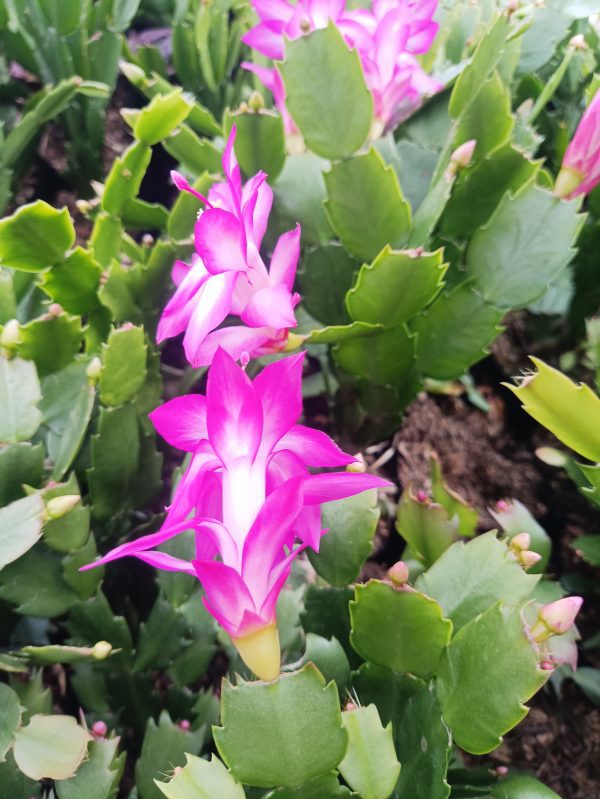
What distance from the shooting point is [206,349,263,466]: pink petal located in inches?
18.8

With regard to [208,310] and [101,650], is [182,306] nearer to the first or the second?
[208,310]

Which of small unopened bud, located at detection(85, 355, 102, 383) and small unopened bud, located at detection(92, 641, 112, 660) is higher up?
small unopened bud, located at detection(85, 355, 102, 383)

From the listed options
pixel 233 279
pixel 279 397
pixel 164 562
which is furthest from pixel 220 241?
pixel 164 562

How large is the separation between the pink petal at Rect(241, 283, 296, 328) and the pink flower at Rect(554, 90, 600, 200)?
1.25 feet

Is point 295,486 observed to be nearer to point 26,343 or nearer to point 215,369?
point 215,369

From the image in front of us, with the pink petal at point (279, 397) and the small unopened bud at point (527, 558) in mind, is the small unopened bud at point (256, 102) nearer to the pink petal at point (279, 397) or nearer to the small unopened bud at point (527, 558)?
the pink petal at point (279, 397)

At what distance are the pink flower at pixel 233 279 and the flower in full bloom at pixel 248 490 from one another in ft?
0.21

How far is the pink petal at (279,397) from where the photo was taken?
498mm

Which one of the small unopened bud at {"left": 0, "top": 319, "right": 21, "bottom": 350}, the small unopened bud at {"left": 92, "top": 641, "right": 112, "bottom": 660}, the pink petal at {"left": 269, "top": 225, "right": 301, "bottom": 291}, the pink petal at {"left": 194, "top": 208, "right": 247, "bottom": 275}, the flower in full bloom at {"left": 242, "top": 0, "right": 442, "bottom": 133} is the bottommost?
the small unopened bud at {"left": 92, "top": 641, "right": 112, "bottom": 660}

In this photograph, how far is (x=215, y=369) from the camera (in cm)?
48

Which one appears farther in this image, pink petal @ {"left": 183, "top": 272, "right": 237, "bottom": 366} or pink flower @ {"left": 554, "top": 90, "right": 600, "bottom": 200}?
pink flower @ {"left": 554, "top": 90, "right": 600, "bottom": 200}

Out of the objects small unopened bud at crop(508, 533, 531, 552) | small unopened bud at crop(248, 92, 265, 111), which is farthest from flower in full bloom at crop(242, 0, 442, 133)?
small unopened bud at crop(508, 533, 531, 552)

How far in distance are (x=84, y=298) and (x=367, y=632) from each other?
1.68 feet

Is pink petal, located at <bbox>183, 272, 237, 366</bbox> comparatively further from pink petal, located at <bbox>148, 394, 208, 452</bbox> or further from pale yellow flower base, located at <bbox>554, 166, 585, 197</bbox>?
pale yellow flower base, located at <bbox>554, 166, 585, 197</bbox>
